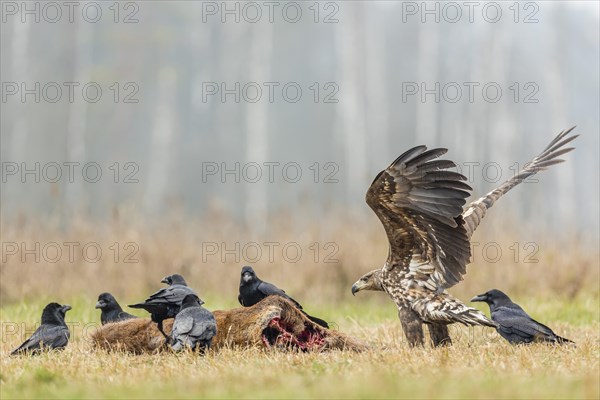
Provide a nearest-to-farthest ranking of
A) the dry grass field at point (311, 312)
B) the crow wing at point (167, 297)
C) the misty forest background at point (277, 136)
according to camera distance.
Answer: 1. the dry grass field at point (311, 312)
2. the crow wing at point (167, 297)
3. the misty forest background at point (277, 136)

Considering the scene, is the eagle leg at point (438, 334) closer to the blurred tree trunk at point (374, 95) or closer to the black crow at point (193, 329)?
the black crow at point (193, 329)

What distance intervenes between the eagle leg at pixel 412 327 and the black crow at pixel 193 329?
1.57 meters

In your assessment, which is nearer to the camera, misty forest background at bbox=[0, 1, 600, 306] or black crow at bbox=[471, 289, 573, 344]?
black crow at bbox=[471, 289, 573, 344]

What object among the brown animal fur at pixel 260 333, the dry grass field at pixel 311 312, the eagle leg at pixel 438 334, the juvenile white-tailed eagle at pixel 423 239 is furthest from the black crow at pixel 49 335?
the eagle leg at pixel 438 334

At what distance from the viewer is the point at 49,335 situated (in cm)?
717

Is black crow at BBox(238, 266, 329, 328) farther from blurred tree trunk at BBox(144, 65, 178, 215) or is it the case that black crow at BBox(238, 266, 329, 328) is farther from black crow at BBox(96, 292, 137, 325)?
blurred tree trunk at BBox(144, 65, 178, 215)

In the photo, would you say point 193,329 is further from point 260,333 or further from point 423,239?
point 423,239

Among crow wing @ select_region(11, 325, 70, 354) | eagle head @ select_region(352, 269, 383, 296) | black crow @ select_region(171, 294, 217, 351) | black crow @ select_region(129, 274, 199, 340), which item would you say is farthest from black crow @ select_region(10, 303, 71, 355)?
eagle head @ select_region(352, 269, 383, 296)

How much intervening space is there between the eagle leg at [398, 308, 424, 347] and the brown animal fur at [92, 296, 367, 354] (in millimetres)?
394

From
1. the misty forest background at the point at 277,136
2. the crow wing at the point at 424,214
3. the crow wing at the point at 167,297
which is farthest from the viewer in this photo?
the misty forest background at the point at 277,136

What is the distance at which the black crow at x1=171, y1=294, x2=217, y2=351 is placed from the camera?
6.38m

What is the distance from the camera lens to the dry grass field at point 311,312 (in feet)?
16.5

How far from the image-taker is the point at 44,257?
12453 millimetres

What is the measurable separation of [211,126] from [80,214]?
141 ft
